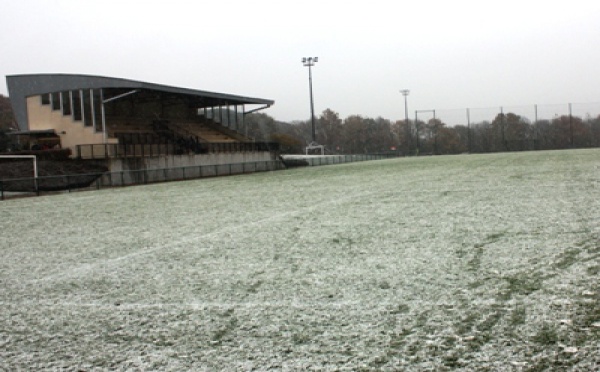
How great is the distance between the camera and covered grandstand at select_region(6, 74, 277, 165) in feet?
93.8

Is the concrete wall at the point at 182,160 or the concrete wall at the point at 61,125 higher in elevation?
the concrete wall at the point at 61,125

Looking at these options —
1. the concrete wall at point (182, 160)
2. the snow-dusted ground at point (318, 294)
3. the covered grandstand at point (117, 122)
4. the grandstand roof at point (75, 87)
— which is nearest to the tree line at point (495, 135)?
the concrete wall at point (182, 160)

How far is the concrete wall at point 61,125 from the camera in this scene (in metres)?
29.0

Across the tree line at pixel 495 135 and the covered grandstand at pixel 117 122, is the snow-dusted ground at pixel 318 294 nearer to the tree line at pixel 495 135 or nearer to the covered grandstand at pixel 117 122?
the covered grandstand at pixel 117 122

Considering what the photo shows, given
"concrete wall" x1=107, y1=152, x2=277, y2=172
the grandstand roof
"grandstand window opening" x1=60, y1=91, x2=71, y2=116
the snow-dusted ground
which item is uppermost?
the grandstand roof

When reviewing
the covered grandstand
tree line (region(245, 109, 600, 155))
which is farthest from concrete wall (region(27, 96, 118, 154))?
tree line (region(245, 109, 600, 155))

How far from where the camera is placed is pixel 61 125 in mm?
30391

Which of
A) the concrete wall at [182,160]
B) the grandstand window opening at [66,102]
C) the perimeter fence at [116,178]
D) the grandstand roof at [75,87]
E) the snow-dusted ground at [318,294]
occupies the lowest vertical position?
the snow-dusted ground at [318,294]

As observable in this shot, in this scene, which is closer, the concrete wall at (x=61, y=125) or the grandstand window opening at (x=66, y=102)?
the concrete wall at (x=61, y=125)

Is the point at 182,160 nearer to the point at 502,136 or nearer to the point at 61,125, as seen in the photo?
the point at 61,125

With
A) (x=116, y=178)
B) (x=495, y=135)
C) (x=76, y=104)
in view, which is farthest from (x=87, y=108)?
(x=495, y=135)

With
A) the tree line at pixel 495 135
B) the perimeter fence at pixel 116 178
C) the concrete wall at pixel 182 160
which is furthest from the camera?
the tree line at pixel 495 135

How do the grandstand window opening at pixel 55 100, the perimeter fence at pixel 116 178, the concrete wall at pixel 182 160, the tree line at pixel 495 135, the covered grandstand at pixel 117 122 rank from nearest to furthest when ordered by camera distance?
the perimeter fence at pixel 116 178, the concrete wall at pixel 182 160, the covered grandstand at pixel 117 122, the grandstand window opening at pixel 55 100, the tree line at pixel 495 135

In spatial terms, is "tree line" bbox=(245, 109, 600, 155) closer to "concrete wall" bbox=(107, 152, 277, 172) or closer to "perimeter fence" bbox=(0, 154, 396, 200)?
"concrete wall" bbox=(107, 152, 277, 172)
